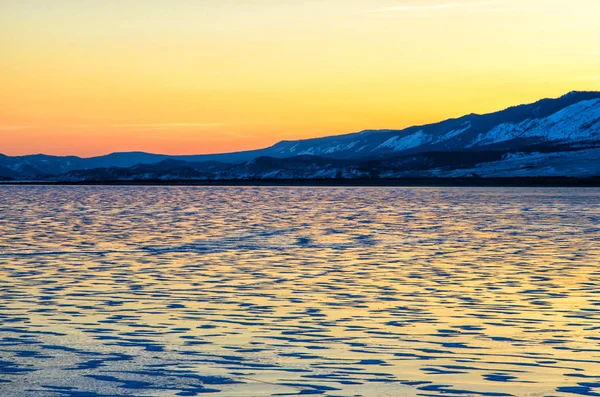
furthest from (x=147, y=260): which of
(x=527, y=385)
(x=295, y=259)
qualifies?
(x=527, y=385)

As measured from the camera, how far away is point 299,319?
2278 cm

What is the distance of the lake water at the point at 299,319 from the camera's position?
52.2 feet

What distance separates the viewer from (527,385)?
15.5 meters

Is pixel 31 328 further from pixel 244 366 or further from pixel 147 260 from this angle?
pixel 147 260

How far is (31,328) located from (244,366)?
6450 mm

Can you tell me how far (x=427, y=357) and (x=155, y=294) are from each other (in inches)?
457

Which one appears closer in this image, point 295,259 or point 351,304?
point 351,304

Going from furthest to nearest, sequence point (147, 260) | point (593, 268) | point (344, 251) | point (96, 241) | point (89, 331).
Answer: point (96, 241), point (344, 251), point (147, 260), point (593, 268), point (89, 331)

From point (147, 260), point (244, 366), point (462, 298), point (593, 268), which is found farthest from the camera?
point (147, 260)

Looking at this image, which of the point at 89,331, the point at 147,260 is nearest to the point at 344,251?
the point at 147,260

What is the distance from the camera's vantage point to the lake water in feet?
52.2

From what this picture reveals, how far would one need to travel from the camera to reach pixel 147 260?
127ft

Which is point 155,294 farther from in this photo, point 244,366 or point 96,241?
point 96,241

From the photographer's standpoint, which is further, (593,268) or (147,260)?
(147,260)
